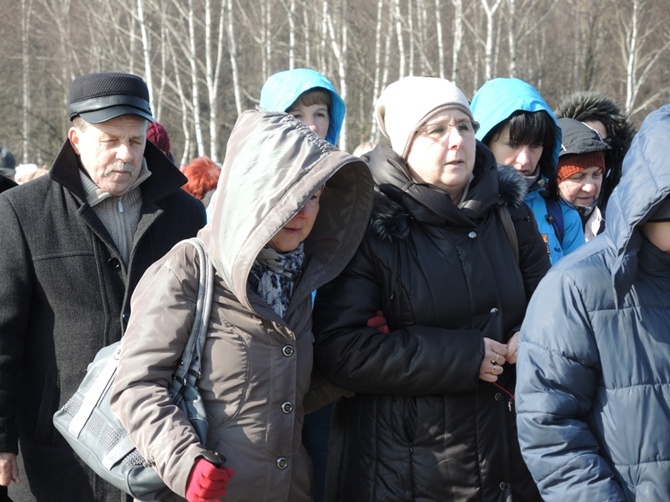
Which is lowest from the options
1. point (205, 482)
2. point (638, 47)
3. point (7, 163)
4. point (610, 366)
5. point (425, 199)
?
point (205, 482)

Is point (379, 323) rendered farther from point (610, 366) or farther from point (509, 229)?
point (610, 366)

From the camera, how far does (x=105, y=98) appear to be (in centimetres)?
321

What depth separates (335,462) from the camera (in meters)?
3.01

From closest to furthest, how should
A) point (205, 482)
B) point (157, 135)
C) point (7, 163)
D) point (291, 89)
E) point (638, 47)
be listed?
1. point (205, 482)
2. point (291, 89)
3. point (157, 135)
4. point (7, 163)
5. point (638, 47)

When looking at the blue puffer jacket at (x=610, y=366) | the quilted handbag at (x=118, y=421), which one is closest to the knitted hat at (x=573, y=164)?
the blue puffer jacket at (x=610, y=366)

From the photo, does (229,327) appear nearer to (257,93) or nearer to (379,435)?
(379,435)

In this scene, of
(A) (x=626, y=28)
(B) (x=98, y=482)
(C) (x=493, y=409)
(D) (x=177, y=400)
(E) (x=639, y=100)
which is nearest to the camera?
(D) (x=177, y=400)

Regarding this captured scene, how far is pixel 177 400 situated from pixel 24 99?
75.1ft

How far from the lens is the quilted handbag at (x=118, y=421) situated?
8.20 ft

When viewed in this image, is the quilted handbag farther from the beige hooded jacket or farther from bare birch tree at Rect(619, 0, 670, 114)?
bare birch tree at Rect(619, 0, 670, 114)

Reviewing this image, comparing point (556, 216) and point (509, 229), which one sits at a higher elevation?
point (509, 229)

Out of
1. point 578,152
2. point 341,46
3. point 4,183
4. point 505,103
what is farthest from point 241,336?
point 341,46

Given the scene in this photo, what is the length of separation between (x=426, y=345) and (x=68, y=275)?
1.33 meters

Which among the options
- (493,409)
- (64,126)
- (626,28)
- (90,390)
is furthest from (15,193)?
(64,126)
